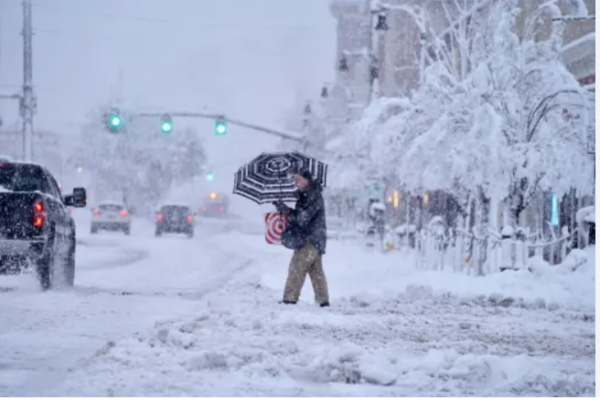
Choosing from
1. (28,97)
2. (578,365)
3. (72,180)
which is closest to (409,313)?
(578,365)

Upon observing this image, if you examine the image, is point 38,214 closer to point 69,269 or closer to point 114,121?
point 69,269

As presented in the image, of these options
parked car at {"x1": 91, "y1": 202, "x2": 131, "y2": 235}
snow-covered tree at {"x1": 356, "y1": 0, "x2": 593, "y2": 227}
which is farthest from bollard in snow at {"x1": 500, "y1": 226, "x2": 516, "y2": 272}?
parked car at {"x1": 91, "y1": 202, "x2": 131, "y2": 235}

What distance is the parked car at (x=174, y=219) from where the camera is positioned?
45156 mm

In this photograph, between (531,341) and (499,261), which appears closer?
(531,341)

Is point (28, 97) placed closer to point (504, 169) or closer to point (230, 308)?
point (504, 169)

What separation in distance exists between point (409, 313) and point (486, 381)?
4934 millimetres

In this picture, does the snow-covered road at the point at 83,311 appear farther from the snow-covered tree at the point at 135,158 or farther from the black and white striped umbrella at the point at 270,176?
the snow-covered tree at the point at 135,158

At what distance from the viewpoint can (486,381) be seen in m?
6.91

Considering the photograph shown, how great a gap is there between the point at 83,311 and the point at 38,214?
119 inches

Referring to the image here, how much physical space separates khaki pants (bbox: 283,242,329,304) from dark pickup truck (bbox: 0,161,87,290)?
378 cm

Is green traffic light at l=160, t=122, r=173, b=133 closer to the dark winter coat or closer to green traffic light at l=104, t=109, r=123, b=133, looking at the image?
green traffic light at l=104, t=109, r=123, b=133

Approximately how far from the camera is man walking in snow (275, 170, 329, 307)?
39.8 ft

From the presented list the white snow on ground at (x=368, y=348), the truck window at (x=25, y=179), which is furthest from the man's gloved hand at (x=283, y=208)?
the truck window at (x=25, y=179)

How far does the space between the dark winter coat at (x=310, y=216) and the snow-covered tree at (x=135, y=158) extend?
6593cm
